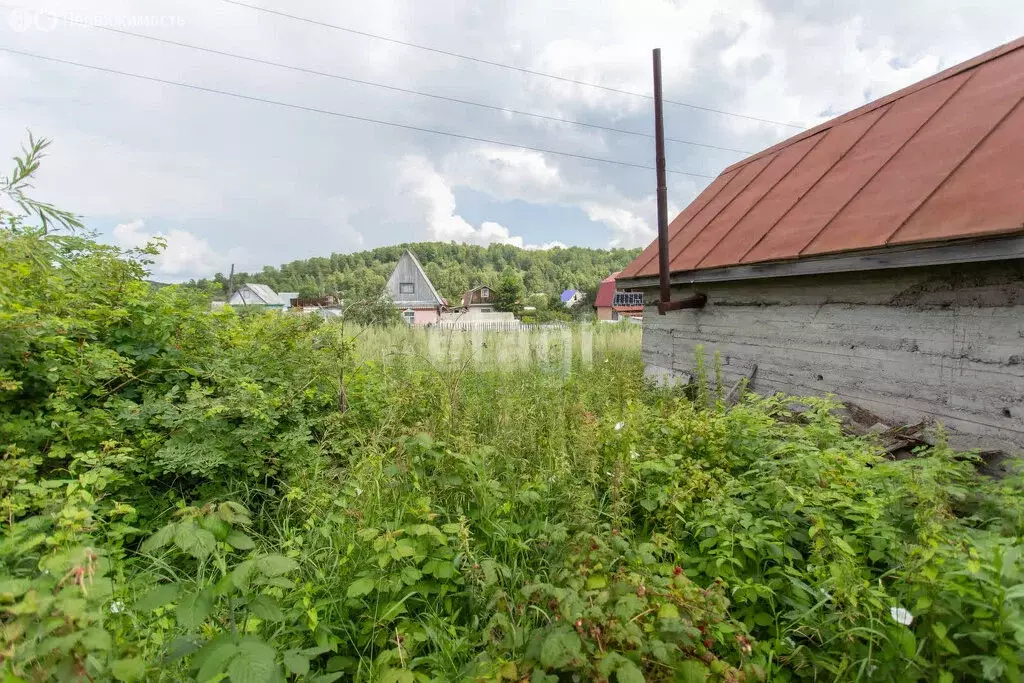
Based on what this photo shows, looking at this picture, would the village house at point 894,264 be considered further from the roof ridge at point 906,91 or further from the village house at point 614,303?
the village house at point 614,303

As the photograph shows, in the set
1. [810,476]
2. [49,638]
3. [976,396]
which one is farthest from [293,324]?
[976,396]

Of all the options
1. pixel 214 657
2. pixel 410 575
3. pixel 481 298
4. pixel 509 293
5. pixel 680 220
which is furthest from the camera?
pixel 481 298

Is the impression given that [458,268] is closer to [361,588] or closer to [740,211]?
[740,211]

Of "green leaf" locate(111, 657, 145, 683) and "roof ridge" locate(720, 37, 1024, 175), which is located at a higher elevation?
"roof ridge" locate(720, 37, 1024, 175)

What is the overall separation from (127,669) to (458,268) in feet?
174

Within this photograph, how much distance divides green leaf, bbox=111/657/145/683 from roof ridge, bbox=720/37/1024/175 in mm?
6610

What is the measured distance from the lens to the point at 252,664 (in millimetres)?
1086

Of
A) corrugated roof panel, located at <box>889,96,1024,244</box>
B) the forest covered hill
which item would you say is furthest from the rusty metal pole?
the forest covered hill

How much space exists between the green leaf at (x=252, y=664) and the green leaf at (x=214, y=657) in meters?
0.02

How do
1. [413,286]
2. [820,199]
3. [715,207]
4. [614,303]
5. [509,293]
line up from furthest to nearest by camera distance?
[509,293] → [614,303] → [413,286] → [715,207] → [820,199]

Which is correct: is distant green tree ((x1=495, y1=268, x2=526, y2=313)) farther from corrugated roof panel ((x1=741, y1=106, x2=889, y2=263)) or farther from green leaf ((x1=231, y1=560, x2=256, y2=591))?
green leaf ((x1=231, y1=560, x2=256, y2=591))

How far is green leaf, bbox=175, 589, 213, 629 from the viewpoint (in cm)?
109

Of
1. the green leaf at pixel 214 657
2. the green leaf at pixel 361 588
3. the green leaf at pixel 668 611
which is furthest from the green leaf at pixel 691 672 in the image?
the green leaf at pixel 214 657

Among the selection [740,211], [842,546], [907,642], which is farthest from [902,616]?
[740,211]
